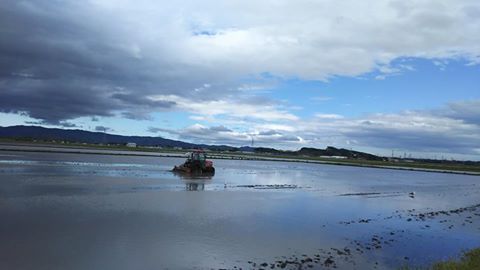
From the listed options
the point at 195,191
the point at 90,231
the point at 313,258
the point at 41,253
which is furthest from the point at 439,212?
the point at 41,253

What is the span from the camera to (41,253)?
12891 millimetres

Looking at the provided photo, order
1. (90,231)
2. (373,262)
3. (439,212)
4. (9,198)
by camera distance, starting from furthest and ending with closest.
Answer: (439,212) → (9,198) → (90,231) → (373,262)

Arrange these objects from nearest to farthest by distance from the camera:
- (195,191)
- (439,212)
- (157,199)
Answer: (157,199) < (439,212) < (195,191)

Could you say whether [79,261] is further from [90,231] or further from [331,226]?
[331,226]

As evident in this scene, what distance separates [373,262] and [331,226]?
7.11 m

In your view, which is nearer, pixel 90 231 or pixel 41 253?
pixel 41 253

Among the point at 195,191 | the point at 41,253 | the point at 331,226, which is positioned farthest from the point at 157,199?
the point at 41,253

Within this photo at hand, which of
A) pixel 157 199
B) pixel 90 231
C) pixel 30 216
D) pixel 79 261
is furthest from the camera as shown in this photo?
pixel 157 199

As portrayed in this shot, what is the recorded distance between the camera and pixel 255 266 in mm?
13117

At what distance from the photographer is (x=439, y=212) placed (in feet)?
99.2

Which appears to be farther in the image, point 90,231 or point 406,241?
point 406,241

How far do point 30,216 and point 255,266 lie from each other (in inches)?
418

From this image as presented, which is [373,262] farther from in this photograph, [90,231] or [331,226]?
[90,231]

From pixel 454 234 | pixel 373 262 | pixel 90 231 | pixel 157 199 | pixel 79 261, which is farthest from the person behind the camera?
pixel 157 199
